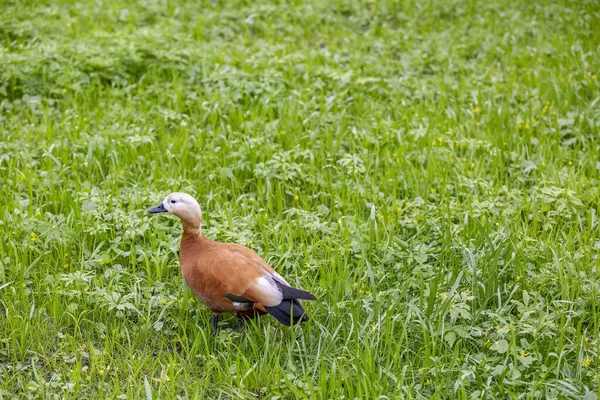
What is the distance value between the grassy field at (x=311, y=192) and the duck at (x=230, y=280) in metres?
0.17

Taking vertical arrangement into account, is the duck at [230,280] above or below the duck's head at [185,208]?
below

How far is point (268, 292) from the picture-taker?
11.4 feet

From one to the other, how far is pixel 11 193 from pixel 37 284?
1.04 metres

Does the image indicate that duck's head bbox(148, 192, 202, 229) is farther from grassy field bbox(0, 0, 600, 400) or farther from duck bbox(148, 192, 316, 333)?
grassy field bbox(0, 0, 600, 400)

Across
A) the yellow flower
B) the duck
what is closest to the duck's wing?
the duck

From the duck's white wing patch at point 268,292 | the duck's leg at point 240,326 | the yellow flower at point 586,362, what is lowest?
the yellow flower at point 586,362

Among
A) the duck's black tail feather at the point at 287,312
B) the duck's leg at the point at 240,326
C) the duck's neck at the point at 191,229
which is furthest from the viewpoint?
the duck's neck at the point at 191,229

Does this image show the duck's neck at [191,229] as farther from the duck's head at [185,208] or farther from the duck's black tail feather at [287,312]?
the duck's black tail feather at [287,312]

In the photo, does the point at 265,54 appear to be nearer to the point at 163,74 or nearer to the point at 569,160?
the point at 163,74

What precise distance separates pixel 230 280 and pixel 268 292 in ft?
0.74

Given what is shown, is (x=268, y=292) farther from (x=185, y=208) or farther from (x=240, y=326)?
(x=185, y=208)

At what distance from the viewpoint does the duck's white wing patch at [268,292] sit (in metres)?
3.46

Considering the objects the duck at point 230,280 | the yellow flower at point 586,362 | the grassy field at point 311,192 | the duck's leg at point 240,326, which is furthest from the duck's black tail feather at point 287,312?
the yellow flower at point 586,362

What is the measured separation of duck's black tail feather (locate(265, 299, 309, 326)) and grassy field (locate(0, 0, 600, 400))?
0.16 meters
